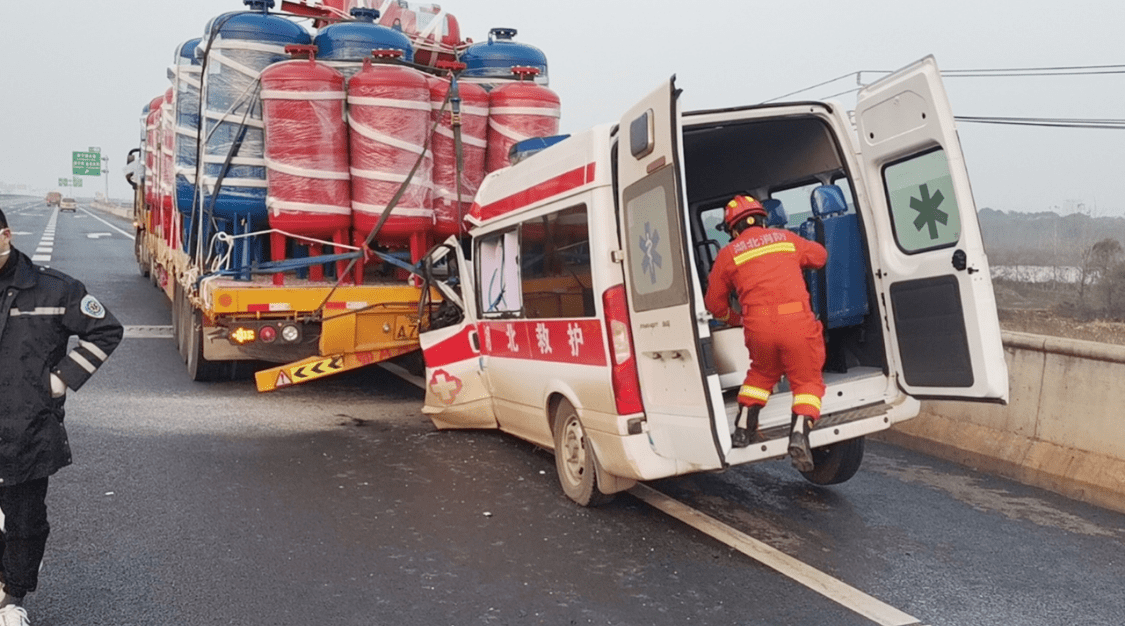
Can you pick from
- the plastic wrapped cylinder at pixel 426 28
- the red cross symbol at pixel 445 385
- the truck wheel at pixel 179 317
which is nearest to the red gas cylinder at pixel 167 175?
the truck wheel at pixel 179 317

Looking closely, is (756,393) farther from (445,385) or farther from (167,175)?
(167,175)

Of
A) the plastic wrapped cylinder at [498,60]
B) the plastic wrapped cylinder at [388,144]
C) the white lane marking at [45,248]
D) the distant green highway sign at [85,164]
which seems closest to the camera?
the plastic wrapped cylinder at [388,144]

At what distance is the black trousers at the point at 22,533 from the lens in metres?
3.84

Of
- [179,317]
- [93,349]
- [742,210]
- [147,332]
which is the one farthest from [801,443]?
[147,332]

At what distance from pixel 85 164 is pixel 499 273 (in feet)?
369

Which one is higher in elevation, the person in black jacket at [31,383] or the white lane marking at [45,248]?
the white lane marking at [45,248]

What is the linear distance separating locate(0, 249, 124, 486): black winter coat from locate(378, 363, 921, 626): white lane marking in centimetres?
311

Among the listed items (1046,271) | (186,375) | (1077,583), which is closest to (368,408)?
(186,375)

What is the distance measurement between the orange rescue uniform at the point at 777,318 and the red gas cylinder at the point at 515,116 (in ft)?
15.2

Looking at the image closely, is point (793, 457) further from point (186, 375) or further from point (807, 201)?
point (186, 375)

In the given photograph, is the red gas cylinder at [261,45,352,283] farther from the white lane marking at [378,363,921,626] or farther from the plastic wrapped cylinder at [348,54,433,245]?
the white lane marking at [378,363,921,626]

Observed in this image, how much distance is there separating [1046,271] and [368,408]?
2766cm

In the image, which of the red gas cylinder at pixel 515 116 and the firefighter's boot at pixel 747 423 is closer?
the firefighter's boot at pixel 747 423

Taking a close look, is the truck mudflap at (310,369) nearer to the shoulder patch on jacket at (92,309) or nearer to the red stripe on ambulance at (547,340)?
the red stripe on ambulance at (547,340)
